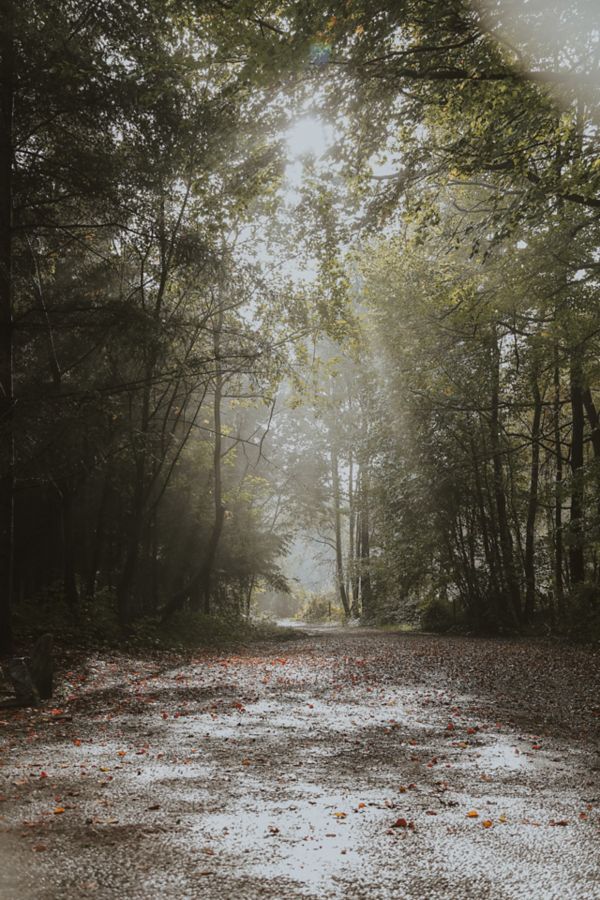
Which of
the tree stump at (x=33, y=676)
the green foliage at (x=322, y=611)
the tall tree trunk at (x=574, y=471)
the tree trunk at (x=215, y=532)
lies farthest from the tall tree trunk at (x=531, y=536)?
the green foliage at (x=322, y=611)

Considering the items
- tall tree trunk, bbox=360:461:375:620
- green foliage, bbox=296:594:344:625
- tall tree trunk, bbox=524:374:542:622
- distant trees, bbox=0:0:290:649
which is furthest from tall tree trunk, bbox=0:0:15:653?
green foliage, bbox=296:594:344:625

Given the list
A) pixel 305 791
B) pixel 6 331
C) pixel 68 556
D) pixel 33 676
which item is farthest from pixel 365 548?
pixel 305 791

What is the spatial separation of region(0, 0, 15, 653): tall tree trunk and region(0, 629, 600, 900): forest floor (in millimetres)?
2569

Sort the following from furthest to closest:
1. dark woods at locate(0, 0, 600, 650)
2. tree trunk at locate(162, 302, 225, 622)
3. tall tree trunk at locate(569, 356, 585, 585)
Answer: tree trunk at locate(162, 302, 225, 622)
tall tree trunk at locate(569, 356, 585, 585)
dark woods at locate(0, 0, 600, 650)

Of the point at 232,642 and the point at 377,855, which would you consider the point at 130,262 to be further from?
the point at 377,855

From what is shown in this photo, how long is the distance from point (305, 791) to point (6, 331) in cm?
929

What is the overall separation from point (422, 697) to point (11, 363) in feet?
27.2

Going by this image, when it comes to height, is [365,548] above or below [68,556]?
above

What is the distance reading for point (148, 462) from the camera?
1522 centimetres

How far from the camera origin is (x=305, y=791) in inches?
178

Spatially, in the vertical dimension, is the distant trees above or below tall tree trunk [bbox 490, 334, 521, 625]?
above

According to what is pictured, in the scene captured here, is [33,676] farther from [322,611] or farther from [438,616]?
[322,611]

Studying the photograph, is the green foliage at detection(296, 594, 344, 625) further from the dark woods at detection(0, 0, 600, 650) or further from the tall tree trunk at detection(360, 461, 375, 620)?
the dark woods at detection(0, 0, 600, 650)

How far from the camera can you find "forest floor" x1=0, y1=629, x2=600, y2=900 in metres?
3.11
